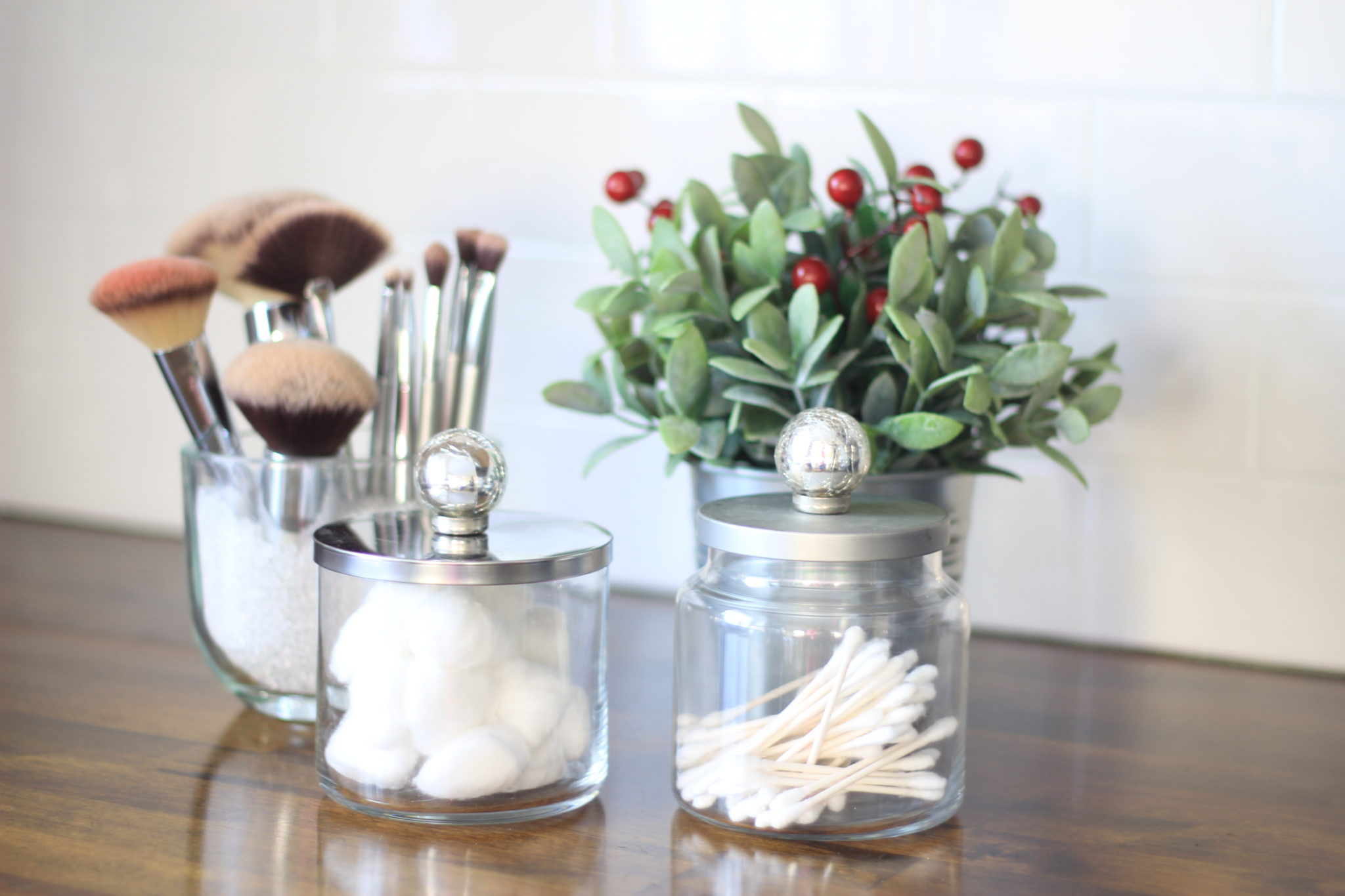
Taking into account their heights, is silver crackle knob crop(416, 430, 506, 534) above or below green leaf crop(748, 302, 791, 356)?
below

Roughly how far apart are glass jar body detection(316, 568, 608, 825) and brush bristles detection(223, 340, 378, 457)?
9 cm

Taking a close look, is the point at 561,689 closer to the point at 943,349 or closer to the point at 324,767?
the point at 324,767

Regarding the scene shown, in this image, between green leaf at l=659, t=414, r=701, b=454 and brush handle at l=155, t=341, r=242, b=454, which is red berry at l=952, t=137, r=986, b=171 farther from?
brush handle at l=155, t=341, r=242, b=454

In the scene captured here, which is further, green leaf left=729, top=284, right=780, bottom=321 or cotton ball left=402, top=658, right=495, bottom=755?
green leaf left=729, top=284, right=780, bottom=321

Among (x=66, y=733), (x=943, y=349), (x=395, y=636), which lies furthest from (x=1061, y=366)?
(x=66, y=733)

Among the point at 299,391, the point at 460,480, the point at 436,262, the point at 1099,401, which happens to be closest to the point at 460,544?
the point at 460,480

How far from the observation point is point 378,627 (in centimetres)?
52

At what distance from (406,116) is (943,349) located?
1.70ft

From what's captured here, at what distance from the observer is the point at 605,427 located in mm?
956

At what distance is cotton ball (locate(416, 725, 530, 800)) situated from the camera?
0.51 meters

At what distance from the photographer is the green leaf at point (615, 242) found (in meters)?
0.69

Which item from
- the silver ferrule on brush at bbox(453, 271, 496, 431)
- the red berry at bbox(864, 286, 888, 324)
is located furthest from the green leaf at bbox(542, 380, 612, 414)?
the red berry at bbox(864, 286, 888, 324)

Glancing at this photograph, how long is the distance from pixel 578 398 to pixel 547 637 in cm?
21

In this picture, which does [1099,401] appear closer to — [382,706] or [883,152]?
[883,152]
